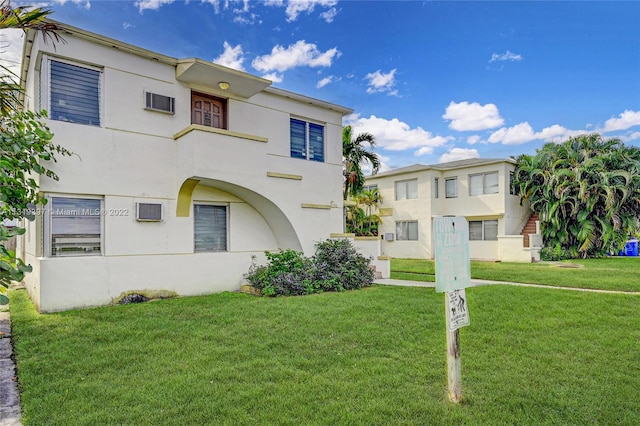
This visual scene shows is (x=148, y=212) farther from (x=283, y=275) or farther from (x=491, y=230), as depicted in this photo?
(x=491, y=230)

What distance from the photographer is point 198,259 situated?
31.3 ft

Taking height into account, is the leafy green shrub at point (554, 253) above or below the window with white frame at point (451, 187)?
below

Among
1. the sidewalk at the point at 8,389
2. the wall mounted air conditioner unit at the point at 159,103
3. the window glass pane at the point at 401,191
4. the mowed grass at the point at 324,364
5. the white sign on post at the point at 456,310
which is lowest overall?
the sidewalk at the point at 8,389

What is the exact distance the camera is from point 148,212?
8688 millimetres

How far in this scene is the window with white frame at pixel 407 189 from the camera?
74.7 ft

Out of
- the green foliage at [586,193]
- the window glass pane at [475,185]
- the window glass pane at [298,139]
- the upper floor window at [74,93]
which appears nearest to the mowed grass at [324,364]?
the upper floor window at [74,93]

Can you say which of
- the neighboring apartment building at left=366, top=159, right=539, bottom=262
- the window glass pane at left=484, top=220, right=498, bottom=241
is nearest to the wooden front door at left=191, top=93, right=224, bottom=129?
the neighboring apartment building at left=366, top=159, right=539, bottom=262

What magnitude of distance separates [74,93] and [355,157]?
472 inches

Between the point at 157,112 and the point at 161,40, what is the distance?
7.48ft

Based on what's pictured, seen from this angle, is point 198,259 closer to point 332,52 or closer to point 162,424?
point 162,424

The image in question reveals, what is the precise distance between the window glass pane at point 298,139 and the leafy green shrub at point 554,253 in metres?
14.8

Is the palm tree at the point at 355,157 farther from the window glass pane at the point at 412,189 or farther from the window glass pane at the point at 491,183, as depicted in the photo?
the window glass pane at the point at 491,183

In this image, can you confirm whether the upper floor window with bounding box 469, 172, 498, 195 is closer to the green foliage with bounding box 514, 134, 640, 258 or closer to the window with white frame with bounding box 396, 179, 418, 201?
the green foliage with bounding box 514, 134, 640, 258

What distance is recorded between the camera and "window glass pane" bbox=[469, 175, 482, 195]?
21219 mm
